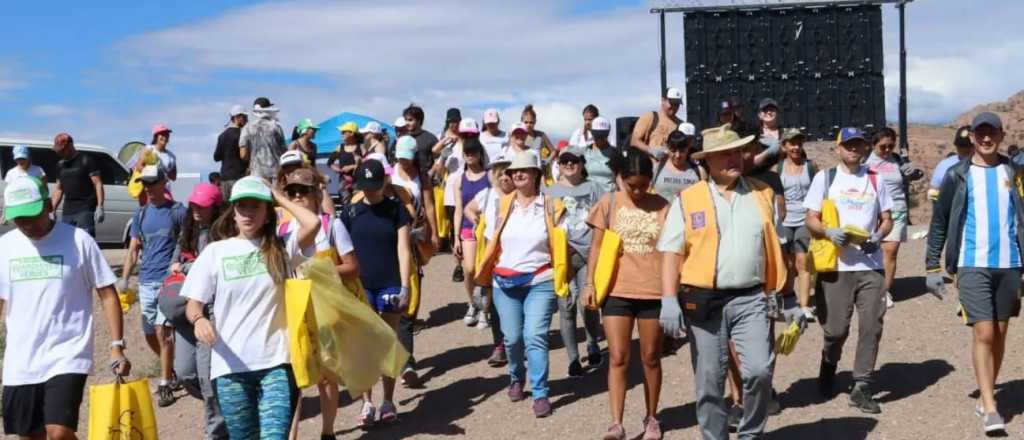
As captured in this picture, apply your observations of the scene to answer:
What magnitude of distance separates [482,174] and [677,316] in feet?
18.6

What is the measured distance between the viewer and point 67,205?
14414 mm

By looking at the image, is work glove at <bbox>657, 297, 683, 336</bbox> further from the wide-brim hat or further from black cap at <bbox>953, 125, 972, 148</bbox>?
black cap at <bbox>953, 125, 972, 148</bbox>

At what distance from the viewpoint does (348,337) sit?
7.06 m

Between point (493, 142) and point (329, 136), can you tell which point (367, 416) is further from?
point (329, 136)

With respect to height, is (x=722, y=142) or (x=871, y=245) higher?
(x=722, y=142)

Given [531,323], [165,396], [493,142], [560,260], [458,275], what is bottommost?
[165,396]

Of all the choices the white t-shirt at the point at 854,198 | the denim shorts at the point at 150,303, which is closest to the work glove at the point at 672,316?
the white t-shirt at the point at 854,198

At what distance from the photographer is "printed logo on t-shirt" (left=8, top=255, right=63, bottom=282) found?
6648 mm

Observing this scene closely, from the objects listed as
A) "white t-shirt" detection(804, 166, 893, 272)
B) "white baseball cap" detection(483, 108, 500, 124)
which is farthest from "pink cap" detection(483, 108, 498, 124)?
"white t-shirt" detection(804, 166, 893, 272)

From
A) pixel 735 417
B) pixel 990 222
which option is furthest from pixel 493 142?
pixel 990 222

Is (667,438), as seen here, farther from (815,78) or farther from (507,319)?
(815,78)

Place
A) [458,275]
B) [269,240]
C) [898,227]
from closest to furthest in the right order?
[269,240], [898,227], [458,275]

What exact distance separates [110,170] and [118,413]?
13.1 m

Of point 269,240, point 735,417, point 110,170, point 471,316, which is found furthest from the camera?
point 110,170
